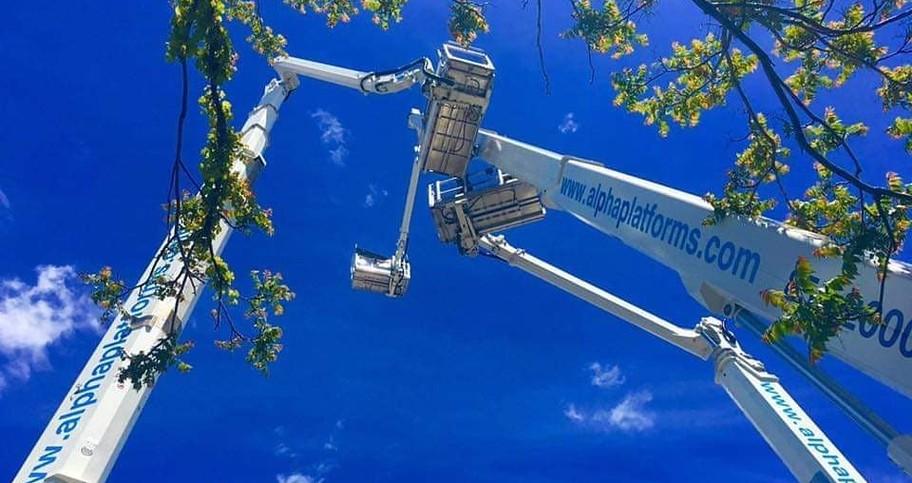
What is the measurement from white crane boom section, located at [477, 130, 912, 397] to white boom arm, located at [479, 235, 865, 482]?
3.04 meters

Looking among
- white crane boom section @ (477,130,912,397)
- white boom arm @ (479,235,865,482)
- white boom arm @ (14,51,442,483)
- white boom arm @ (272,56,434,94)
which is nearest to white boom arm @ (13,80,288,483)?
white boom arm @ (14,51,442,483)

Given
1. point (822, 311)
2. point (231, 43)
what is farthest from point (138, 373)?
point (822, 311)

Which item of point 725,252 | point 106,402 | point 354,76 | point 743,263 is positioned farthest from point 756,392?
point 354,76

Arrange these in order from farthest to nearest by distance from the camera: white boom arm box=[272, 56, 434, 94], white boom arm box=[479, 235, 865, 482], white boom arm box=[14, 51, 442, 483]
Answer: white boom arm box=[272, 56, 434, 94], white boom arm box=[14, 51, 442, 483], white boom arm box=[479, 235, 865, 482]

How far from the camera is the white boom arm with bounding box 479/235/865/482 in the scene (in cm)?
905

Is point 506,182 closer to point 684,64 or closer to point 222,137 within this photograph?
point 684,64

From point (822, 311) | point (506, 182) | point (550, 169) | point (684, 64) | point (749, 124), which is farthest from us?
point (506, 182)

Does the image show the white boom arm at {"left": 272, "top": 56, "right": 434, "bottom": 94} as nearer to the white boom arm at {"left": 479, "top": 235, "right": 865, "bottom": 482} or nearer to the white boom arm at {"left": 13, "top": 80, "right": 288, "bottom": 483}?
the white boom arm at {"left": 479, "top": 235, "right": 865, "bottom": 482}

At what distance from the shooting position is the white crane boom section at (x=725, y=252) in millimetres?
5316

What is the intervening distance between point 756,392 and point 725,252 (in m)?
4.66

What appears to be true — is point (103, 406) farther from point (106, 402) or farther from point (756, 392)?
point (756, 392)

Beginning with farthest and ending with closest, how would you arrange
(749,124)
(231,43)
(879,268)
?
(749,124)
(231,43)
(879,268)

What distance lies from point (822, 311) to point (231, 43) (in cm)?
630

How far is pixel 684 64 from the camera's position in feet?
39.6
